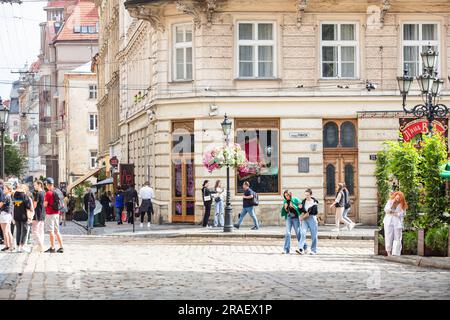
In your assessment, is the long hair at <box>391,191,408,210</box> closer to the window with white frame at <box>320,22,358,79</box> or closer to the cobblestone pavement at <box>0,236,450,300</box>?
the cobblestone pavement at <box>0,236,450,300</box>

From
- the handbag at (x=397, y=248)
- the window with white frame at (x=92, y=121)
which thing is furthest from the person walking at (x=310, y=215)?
the window with white frame at (x=92, y=121)

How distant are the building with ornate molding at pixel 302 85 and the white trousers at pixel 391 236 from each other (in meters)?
14.7

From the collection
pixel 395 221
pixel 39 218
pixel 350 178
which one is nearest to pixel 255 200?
pixel 350 178

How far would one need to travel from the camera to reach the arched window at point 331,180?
42.2 meters

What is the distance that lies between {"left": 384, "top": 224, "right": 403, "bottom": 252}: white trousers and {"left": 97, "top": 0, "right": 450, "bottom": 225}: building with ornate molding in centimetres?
1467

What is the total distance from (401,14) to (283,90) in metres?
4.66

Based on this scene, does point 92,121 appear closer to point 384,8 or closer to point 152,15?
point 152,15

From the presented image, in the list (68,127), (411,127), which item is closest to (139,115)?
(411,127)

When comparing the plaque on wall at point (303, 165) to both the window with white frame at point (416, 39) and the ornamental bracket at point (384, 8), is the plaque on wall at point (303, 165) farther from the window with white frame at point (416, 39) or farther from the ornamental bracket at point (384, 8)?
the ornamental bracket at point (384, 8)

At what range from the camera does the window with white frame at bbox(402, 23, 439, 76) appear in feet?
137

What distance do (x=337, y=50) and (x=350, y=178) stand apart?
14.2ft

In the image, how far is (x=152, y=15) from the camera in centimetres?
4269

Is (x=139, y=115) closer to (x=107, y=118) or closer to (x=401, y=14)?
(x=401, y=14)
